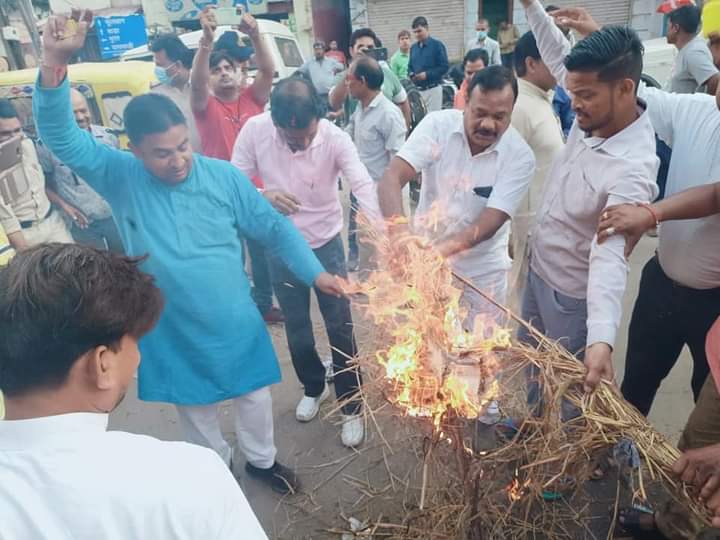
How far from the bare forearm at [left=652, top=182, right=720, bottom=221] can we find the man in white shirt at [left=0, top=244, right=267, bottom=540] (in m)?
1.97

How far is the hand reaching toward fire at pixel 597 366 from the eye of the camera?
1821 mm

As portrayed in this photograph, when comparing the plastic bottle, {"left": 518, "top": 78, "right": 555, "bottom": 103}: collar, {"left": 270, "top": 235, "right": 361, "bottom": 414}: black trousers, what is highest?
the plastic bottle

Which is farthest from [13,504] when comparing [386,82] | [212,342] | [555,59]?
[386,82]

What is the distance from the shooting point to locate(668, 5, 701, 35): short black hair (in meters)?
5.25

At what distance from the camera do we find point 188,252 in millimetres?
2369

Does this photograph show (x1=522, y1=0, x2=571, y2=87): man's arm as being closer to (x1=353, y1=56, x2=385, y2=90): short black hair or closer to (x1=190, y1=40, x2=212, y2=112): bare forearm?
(x1=353, y1=56, x2=385, y2=90): short black hair

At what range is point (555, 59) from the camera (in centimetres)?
318

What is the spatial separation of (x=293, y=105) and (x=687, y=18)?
4716 millimetres

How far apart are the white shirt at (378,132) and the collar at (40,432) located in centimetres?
440

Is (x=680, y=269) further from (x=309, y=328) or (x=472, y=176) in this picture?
(x=309, y=328)

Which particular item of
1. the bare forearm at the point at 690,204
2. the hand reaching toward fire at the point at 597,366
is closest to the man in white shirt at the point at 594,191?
the hand reaching toward fire at the point at 597,366

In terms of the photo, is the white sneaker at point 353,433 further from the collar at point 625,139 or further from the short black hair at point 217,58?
the short black hair at point 217,58

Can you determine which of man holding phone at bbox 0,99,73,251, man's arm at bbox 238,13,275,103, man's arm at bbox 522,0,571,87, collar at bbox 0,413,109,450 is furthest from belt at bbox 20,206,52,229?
man's arm at bbox 522,0,571,87

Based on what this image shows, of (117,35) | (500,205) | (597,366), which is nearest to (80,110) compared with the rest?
(500,205)
